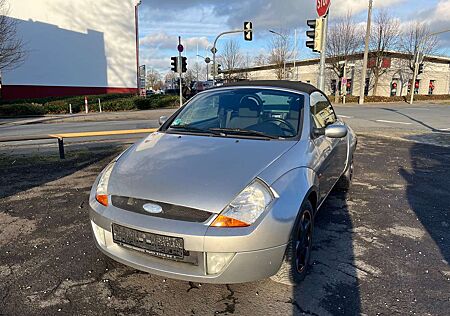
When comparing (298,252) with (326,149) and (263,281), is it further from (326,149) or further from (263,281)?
(326,149)

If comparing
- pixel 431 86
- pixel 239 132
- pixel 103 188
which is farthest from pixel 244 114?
pixel 431 86

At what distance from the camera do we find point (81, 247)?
344cm

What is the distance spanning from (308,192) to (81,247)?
2298mm

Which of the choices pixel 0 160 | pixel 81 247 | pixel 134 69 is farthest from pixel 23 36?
pixel 81 247

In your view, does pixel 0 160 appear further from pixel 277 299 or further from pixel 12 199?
pixel 277 299

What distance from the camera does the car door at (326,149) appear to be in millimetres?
3518

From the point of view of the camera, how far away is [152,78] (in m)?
92.8

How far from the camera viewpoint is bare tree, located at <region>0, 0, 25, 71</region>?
2280cm

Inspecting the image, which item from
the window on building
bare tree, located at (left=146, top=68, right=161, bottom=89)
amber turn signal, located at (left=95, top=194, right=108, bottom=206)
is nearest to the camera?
amber turn signal, located at (left=95, top=194, right=108, bottom=206)

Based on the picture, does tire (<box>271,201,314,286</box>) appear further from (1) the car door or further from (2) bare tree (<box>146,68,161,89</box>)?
(2) bare tree (<box>146,68,161,89</box>)

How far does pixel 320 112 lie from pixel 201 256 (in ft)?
8.49

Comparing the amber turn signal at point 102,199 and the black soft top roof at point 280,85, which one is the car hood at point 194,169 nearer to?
the amber turn signal at point 102,199

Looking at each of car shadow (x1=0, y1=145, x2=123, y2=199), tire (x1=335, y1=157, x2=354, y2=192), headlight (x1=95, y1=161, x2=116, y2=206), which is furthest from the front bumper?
car shadow (x1=0, y1=145, x2=123, y2=199)

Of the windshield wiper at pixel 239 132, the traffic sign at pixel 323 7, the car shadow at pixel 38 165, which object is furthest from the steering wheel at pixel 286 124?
the traffic sign at pixel 323 7
